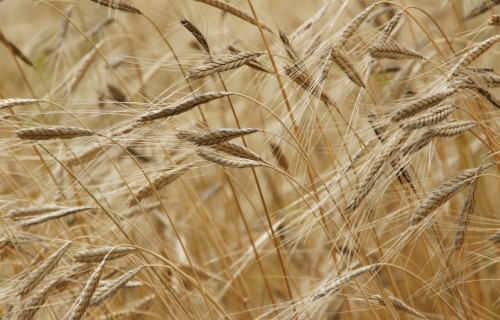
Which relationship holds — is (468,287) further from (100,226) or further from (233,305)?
(100,226)

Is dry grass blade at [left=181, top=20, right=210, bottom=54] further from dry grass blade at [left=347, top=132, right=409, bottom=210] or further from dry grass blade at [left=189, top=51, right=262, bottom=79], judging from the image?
dry grass blade at [left=347, top=132, right=409, bottom=210]

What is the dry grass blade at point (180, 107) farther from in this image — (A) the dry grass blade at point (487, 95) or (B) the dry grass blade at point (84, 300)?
(A) the dry grass blade at point (487, 95)

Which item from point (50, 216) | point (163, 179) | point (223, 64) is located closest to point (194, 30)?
point (223, 64)

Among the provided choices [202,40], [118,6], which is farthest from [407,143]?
[118,6]

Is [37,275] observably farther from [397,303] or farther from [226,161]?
[397,303]

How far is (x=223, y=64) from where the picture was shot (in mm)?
1621

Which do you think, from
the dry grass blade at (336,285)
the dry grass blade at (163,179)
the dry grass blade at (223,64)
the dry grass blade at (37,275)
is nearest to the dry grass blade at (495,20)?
the dry grass blade at (223,64)

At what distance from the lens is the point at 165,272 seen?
2.12 metres

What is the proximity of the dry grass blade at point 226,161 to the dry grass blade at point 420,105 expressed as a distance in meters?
0.31

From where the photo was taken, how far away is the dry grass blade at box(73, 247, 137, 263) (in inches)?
61.2

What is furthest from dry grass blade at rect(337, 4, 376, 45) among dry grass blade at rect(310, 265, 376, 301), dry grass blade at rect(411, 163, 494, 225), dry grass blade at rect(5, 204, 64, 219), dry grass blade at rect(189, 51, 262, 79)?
dry grass blade at rect(5, 204, 64, 219)

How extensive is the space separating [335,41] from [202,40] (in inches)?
13.0

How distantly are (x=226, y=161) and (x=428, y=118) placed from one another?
0.44m

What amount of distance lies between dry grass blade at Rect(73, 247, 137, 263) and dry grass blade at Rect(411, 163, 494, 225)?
632mm
